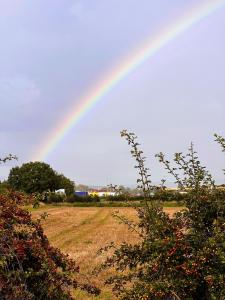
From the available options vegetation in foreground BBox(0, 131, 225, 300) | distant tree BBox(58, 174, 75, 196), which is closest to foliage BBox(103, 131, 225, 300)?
vegetation in foreground BBox(0, 131, 225, 300)

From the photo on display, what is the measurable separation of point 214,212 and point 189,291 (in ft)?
3.94

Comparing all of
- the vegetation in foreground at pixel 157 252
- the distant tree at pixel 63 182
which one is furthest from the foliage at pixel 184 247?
the distant tree at pixel 63 182

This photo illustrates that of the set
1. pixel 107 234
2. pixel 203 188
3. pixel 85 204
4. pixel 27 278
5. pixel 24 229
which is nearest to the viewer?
pixel 27 278

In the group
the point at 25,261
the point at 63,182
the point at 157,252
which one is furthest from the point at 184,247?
the point at 63,182

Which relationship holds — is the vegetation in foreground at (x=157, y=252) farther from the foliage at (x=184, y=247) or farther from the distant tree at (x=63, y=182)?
the distant tree at (x=63, y=182)

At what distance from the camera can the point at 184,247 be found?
210 inches

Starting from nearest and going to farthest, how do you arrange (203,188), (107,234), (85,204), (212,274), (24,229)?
(212,274) < (24,229) < (203,188) < (107,234) < (85,204)

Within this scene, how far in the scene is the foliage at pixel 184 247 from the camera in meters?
5.19

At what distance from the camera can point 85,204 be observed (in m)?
86.1

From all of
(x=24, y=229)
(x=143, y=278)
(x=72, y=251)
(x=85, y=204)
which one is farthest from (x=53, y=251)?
(x=85, y=204)

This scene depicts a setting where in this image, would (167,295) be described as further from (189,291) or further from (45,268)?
(45,268)

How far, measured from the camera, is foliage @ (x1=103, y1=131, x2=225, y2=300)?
5.19 m

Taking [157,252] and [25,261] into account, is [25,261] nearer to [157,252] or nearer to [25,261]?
[25,261]

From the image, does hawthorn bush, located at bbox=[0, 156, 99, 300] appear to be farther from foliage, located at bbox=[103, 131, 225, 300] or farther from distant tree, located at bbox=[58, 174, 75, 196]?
distant tree, located at bbox=[58, 174, 75, 196]
